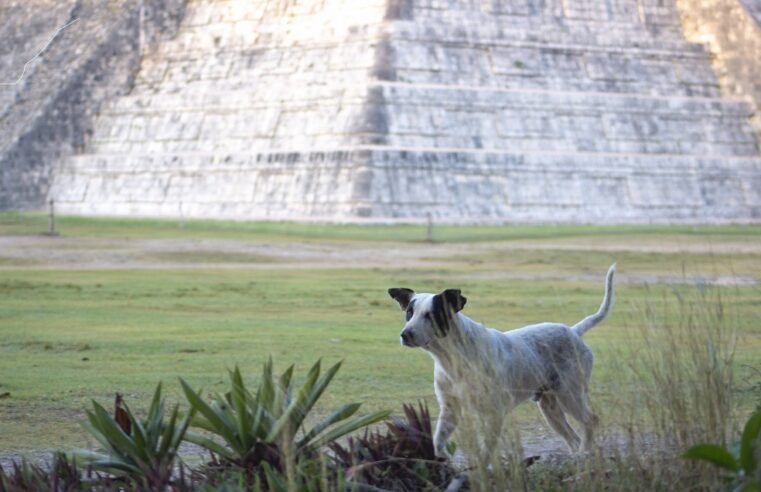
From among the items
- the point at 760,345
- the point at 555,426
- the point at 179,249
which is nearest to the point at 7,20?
the point at 179,249

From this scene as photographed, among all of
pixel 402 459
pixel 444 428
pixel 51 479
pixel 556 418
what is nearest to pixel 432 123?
pixel 556 418

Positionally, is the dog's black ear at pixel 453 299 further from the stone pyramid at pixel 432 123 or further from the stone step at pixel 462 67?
the stone step at pixel 462 67

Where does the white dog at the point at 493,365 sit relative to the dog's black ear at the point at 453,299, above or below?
below

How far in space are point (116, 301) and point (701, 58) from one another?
2392cm

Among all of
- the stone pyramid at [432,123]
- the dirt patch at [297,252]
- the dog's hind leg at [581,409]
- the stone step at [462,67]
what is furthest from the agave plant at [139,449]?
the stone step at [462,67]

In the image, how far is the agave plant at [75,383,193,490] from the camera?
6266mm

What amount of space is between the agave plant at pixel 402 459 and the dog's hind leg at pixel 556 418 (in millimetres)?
1158

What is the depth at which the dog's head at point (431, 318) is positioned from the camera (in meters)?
6.76

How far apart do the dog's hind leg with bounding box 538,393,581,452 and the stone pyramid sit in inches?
928

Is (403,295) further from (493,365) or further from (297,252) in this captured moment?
(297,252)

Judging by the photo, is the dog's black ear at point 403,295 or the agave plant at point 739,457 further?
the dog's black ear at point 403,295

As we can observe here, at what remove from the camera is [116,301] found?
17812 mm

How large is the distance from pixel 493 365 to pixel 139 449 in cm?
143

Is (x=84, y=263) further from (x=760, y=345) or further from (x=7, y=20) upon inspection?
(x=7, y=20)
